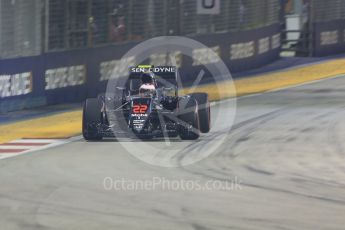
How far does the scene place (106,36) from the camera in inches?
1081

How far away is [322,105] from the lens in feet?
78.9

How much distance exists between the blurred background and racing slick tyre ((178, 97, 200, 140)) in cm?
620

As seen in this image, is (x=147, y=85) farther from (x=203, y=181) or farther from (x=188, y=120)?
(x=203, y=181)

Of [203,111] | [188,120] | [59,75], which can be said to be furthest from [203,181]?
[59,75]

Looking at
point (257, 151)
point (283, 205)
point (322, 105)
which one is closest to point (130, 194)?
point (283, 205)

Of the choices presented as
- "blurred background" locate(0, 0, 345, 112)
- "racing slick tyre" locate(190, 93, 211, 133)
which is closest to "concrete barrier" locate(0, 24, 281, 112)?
"blurred background" locate(0, 0, 345, 112)

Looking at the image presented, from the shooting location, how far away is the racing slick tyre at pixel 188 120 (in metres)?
17.8

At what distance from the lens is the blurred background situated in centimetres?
2347

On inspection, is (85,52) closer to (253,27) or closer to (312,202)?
(253,27)

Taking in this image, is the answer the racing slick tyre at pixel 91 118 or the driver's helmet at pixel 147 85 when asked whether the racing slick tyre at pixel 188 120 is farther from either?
the racing slick tyre at pixel 91 118

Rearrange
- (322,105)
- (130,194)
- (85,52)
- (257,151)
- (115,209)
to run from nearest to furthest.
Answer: (115,209), (130,194), (257,151), (322,105), (85,52)

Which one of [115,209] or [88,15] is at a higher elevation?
[88,15]

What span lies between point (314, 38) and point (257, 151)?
74.0ft

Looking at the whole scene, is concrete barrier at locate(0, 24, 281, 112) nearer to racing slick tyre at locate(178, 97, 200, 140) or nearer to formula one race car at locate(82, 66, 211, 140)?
formula one race car at locate(82, 66, 211, 140)
